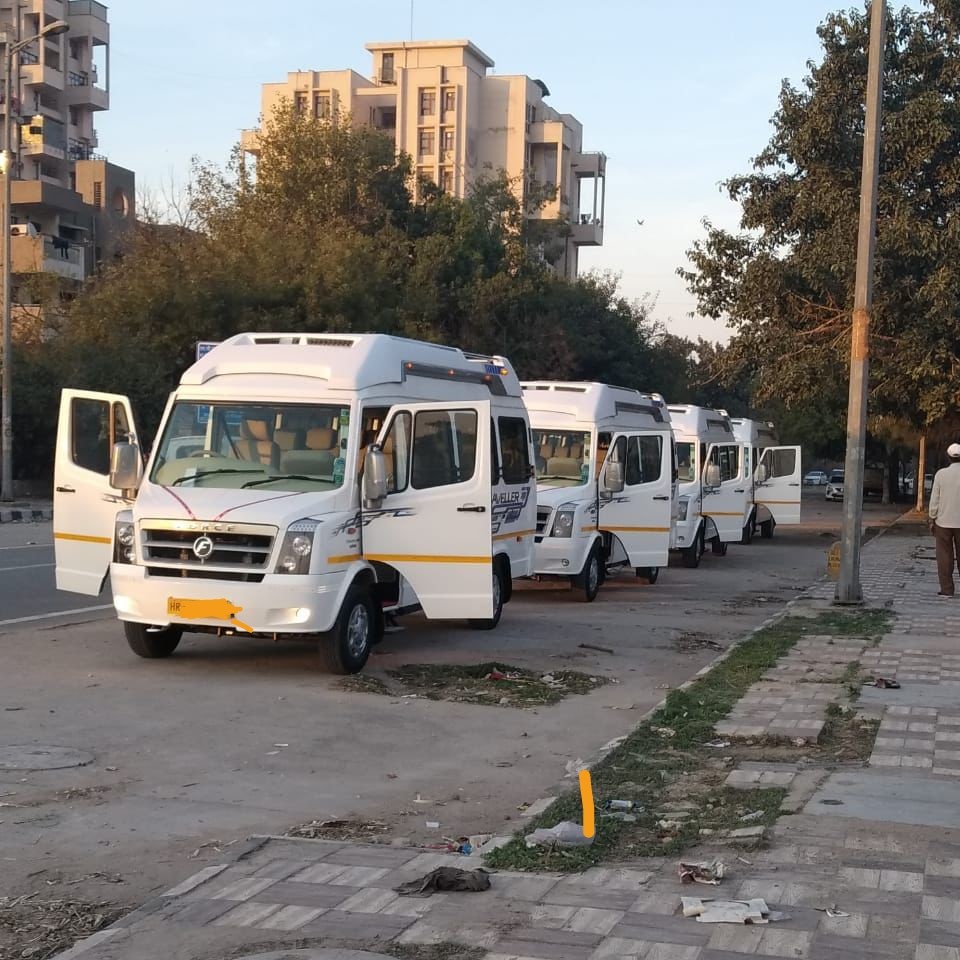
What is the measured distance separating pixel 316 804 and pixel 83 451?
5864 millimetres

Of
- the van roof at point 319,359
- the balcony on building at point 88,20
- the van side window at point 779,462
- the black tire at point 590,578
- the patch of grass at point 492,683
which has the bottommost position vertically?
the patch of grass at point 492,683

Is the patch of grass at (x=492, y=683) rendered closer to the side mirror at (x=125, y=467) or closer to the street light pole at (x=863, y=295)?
the side mirror at (x=125, y=467)

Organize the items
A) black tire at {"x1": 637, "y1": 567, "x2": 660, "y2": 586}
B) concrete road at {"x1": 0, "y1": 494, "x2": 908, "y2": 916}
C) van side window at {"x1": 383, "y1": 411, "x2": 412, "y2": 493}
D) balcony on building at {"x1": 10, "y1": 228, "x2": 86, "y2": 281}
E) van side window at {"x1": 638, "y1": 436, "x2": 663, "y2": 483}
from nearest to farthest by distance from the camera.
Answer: concrete road at {"x1": 0, "y1": 494, "x2": 908, "y2": 916}, van side window at {"x1": 383, "y1": 411, "x2": 412, "y2": 493}, van side window at {"x1": 638, "y1": 436, "x2": 663, "y2": 483}, black tire at {"x1": 637, "y1": 567, "x2": 660, "y2": 586}, balcony on building at {"x1": 10, "y1": 228, "x2": 86, "y2": 281}

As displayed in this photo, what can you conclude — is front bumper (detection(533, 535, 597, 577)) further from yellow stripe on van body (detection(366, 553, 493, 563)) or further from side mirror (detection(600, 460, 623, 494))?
yellow stripe on van body (detection(366, 553, 493, 563))

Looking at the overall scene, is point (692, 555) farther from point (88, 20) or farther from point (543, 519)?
point (88, 20)

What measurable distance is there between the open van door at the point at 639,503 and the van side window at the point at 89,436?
741 centimetres

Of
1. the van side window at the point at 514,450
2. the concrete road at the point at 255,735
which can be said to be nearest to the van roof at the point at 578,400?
the van side window at the point at 514,450

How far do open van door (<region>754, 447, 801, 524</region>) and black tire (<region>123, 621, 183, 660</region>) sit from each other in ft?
70.6

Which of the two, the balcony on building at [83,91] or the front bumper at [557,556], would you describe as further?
the balcony on building at [83,91]

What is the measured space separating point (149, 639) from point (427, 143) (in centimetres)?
7757

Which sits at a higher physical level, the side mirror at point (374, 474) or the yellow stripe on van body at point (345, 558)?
the side mirror at point (374, 474)

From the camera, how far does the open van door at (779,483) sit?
102ft

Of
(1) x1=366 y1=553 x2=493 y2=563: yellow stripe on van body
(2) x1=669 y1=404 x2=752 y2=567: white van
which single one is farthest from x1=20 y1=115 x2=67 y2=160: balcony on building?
(1) x1=366 y1=553 x2=493 y2=563: yellow stripe on van body

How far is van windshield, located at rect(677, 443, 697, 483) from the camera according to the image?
2483cm
